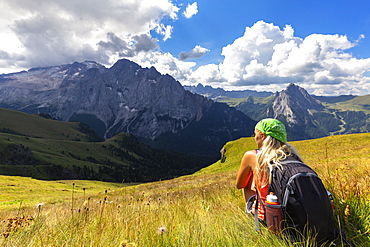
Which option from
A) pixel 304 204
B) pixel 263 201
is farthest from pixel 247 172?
pixel 304 204

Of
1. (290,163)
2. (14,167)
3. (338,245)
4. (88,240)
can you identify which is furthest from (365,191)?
(14,167)

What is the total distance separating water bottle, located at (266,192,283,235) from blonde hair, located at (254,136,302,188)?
0.48 meters

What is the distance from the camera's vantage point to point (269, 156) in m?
3.91

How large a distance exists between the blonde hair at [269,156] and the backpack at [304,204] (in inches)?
10.7

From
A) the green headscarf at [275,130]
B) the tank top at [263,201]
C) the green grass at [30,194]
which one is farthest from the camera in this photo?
the green grass at [30,194]

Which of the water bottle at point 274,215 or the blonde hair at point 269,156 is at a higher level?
the blonde hair at point 269,156

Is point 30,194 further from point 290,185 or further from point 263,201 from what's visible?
point 290,185

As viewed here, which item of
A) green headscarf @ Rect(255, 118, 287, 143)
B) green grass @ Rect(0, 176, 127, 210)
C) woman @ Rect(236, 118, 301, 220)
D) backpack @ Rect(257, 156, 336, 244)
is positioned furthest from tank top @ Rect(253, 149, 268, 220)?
green grass @ Rect(0, 176, 127, 210)

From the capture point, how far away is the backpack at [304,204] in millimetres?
3061

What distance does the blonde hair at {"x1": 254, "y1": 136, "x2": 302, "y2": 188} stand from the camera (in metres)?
3.81

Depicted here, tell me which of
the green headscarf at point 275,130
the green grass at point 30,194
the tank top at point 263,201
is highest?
the green headscarf at point 275,130

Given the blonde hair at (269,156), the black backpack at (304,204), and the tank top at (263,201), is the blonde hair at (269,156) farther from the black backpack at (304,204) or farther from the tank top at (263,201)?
the black backpack at (304,204)

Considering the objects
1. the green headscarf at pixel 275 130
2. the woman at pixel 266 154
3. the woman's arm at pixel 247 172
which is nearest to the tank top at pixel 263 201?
the woman at pixel 266 154

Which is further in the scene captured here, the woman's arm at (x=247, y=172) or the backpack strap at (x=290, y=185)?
the woman's arm at (x=247, y=172)
